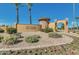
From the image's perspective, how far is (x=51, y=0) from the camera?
7000 millimetres

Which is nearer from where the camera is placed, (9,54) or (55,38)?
(9,54)

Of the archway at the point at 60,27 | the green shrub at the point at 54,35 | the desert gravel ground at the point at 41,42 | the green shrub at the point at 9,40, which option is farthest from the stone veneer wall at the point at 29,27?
the archway at the point at 60,27

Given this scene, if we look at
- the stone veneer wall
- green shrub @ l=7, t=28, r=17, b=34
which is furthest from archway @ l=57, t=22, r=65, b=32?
green shrub @ l=7, t=28, r=17, b=34

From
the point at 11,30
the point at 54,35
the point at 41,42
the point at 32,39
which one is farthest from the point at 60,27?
the point at 11,30

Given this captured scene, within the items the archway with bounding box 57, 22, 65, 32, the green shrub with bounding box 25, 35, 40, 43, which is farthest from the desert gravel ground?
the archway with bounding box 57, 22, 65, 32

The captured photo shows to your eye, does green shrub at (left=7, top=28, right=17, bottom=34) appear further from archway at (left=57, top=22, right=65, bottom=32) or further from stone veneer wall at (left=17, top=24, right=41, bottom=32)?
archway at (left=57, top=22, right=65, bottom=32)

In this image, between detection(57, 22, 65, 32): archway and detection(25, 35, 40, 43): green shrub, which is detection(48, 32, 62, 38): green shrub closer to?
detection(57, 22, 65, 32): archway

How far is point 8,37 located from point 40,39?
3.12 feet

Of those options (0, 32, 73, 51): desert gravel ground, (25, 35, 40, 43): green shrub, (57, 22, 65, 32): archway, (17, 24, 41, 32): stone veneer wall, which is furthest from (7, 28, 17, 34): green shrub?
(57, 22, 65, 32): archway

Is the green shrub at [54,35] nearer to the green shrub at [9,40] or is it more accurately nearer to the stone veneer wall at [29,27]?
the stone veneer wall at [29,27]

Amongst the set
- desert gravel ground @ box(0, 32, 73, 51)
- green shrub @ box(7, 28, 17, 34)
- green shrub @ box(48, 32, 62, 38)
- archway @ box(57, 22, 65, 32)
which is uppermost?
archway @ box(57, 22, 65, 32)

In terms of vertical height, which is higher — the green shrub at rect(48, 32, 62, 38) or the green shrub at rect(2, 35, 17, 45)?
the green shrub at rect(48, 32, 62, 38)

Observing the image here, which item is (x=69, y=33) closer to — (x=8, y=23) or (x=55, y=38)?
(x=55, y=38)
